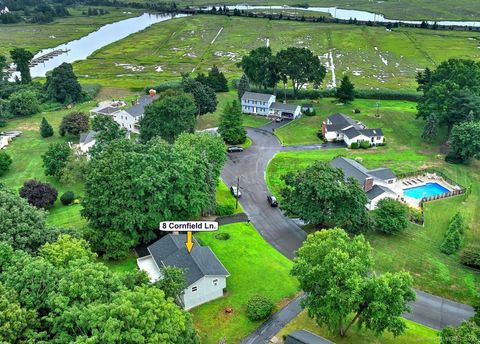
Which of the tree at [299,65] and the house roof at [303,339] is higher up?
the tree at [299,65]

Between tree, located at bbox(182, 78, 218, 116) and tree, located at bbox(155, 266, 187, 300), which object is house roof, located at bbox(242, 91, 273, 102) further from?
tree, located at bbox(155, 266, 187, 300)

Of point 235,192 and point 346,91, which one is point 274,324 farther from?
point 346,91

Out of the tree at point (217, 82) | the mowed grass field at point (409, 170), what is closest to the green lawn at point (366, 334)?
the mowed grass field at point (409, 170)

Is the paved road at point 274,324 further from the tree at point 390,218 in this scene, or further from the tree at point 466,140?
the tree at point 466,140

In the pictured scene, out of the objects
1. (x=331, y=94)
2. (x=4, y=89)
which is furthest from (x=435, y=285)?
(x=4, y=89)

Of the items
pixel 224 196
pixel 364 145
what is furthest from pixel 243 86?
pixel 224 196

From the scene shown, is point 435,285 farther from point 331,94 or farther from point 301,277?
point 331,94

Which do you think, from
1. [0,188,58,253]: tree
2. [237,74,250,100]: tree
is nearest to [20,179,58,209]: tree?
[0,188,58,253]: tree
